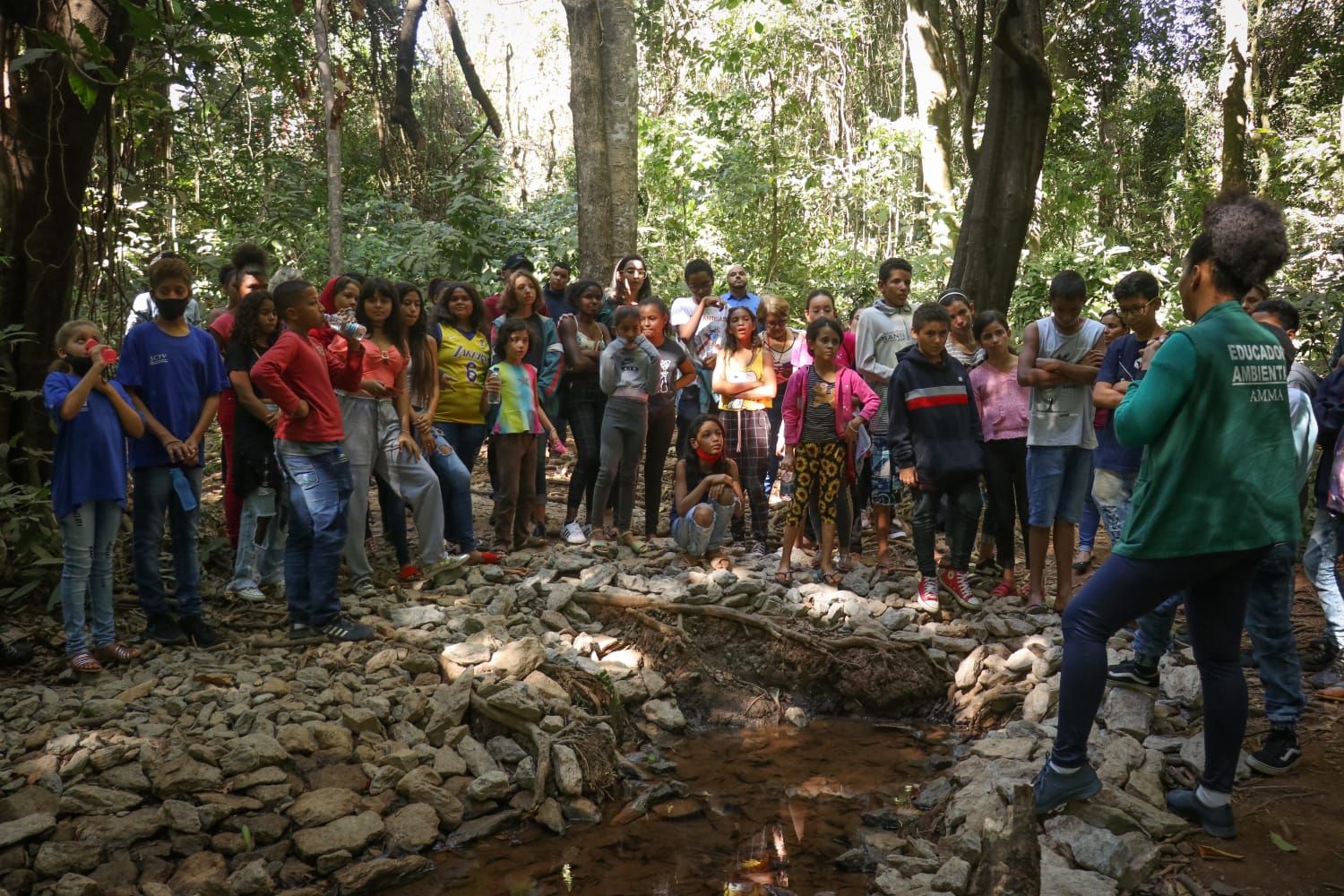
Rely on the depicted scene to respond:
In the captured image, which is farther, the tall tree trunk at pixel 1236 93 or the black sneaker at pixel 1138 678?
the tall tree trunk at pixel 1236 93

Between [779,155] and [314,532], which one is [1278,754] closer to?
[314,532]

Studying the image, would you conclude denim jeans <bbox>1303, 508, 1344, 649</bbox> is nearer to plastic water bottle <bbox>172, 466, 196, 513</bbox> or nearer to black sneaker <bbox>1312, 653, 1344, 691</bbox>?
black sneaker <bbox>1312, 653, 1344, 691</bbox>

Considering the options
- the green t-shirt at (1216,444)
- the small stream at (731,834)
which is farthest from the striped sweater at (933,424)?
the green t-shirt at (1216,444)

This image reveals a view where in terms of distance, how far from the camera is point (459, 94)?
18.1 metres

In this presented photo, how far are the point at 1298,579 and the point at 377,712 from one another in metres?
6.13

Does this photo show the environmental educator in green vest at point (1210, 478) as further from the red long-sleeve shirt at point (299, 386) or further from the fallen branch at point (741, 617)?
the red long-sleeve shirt at point (299, 386)

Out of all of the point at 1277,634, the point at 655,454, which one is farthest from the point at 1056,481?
the point at 655,454

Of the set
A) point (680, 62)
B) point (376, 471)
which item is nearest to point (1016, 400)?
point (376, 471)

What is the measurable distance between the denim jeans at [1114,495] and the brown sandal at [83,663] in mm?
5265

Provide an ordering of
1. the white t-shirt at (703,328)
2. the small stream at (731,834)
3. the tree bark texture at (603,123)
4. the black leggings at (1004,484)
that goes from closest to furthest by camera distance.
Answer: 1. the small stream at (731,834)
2. the black leggings at (1004,484)
3. the white t-shirt at (703,328)
4. the tree bark texture at (603,123)

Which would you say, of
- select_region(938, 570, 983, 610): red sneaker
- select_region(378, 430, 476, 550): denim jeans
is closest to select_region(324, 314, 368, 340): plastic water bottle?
select_region(378, 430, 476, 550): denim jeans

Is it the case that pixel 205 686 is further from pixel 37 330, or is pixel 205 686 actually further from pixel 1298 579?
pixel 1298 579

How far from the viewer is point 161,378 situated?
16.5ft

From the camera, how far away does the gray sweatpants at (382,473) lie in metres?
5.77
